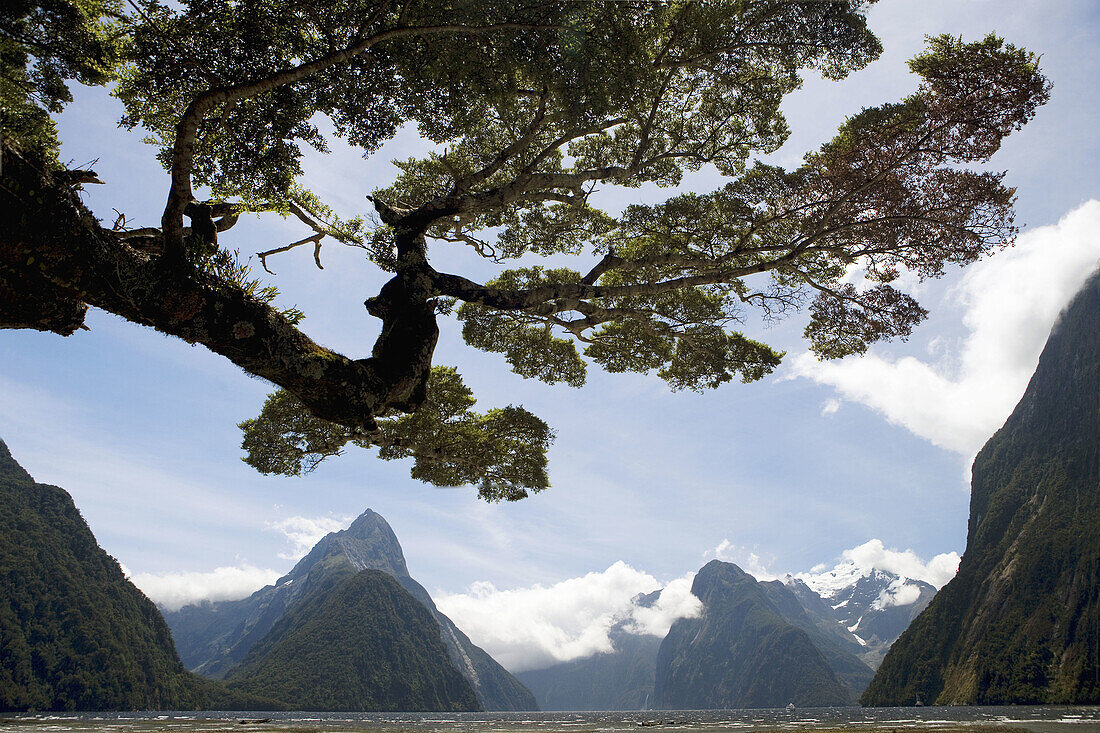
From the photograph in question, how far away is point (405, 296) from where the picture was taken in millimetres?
7836

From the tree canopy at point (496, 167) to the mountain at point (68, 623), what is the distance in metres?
149

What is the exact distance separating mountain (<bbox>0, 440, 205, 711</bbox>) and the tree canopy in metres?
149

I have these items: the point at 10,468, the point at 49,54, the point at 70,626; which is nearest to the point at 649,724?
the point at 49,54

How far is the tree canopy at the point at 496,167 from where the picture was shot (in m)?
5.68

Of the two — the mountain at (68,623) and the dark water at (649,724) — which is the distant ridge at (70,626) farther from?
the dark water at (649,724)

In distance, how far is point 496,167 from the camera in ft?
30.6

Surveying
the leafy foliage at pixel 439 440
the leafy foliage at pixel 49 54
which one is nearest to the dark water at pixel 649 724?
the leafy foliage at pixel 439 440

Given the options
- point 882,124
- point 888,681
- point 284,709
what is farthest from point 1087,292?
point 284,709

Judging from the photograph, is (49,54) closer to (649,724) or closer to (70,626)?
(649,724)

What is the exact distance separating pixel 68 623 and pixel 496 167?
17419cm

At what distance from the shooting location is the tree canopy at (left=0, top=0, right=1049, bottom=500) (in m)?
5.68

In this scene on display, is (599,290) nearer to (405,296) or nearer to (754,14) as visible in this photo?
(405,296)

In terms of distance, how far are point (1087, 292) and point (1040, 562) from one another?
88.5m

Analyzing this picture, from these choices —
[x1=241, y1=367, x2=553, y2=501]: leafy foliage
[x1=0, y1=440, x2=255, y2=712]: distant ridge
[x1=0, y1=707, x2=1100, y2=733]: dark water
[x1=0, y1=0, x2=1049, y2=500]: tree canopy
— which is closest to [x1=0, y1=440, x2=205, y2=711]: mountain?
[x1=0, y1=440, x2=255, y2=712]: distant ridge
